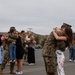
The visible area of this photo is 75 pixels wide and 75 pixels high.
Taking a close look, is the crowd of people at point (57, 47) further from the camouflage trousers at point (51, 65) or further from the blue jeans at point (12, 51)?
the blue jeans at point (12, 51)

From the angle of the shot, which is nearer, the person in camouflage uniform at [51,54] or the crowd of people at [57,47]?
the crowd of people at [57,47]

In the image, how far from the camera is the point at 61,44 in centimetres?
768

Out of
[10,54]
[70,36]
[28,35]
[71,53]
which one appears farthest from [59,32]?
[71,53]

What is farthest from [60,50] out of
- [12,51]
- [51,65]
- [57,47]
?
[12,51]

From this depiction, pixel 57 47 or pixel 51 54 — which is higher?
pixel 57 47

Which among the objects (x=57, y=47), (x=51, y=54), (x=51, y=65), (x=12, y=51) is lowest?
(x=51, y=65)

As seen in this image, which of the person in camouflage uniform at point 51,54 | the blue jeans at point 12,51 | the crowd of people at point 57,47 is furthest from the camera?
the blue jeans at point 12,51

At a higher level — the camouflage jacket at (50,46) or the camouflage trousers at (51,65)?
the camouflage jacket at (50,46)

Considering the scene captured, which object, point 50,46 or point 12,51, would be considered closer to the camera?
point 50,46

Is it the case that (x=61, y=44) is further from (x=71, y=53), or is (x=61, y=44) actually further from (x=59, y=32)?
(x=71, y=53)

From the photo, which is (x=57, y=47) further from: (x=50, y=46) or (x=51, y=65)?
(x=51, y=65)

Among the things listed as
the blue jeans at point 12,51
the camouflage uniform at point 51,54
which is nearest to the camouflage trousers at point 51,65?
the camouflage uniform at point 51,54

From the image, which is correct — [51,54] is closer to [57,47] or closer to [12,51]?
[57,47]

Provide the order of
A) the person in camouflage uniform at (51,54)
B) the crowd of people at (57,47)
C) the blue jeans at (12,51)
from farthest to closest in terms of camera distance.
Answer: the blue jeans at (12,51)
the person in camouflage uniform at (51,54)
the crowd of people at (57,47)
